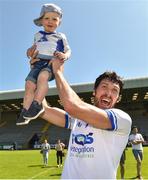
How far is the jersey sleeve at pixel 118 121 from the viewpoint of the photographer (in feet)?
13.8

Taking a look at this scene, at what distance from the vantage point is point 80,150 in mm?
4121

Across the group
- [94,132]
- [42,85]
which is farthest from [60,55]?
[94,132]

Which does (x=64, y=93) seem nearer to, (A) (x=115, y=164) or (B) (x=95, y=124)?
(B) (x=95, y=124)

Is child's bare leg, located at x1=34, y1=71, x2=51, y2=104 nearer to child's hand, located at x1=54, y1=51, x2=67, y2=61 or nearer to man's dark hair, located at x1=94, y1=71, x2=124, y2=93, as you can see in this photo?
child's hand, located at x1=54, y1=51, x2=67, y2=61

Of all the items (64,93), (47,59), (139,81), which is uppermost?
(139,81)

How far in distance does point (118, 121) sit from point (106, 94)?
30 centimetres

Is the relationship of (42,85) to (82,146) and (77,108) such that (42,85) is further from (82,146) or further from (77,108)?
(82,146)

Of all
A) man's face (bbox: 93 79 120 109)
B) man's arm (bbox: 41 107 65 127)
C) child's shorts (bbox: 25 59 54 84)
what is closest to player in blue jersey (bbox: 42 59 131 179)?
man's face (bbox: 93 79 120 109)

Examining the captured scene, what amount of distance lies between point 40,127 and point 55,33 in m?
51.7

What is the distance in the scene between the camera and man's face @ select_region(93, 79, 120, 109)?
4281 millimetres

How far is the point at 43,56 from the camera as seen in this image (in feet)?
14.5

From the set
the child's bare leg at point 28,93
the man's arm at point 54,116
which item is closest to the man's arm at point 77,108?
the child's bare leg at point 28,93

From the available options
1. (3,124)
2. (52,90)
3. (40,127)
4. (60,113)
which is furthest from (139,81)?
(60,113)

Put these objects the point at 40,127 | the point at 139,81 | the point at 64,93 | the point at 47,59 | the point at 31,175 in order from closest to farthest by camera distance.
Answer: the point at 64,93
the point at 47,59
the point at 31,175
the point at 139,81
the point at 40,127
